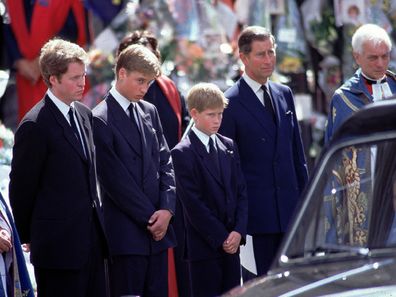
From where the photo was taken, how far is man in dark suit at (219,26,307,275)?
9.32m

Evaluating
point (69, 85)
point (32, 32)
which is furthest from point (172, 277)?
point (32, 32)

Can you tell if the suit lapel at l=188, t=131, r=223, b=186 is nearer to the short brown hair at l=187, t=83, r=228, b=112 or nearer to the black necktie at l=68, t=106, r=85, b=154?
the short brown hair at l=187, t=83, r=228, b=112

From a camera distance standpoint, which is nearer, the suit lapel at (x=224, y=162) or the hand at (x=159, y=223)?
the hand at (x=159, y=223)

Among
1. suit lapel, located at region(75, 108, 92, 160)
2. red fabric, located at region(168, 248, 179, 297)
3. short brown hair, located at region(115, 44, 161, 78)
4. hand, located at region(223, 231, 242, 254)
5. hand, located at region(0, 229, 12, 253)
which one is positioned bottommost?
red fabric, located at region(168, 248, 179, 297)

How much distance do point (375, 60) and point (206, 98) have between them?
151cm

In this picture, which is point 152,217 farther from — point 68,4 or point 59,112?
point 68,4

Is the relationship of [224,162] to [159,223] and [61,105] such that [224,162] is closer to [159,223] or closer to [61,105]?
[159,223]

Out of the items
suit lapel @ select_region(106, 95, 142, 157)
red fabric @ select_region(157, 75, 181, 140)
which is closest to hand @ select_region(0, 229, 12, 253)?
suit lapel @ select_region(106, 95, 142, 157)

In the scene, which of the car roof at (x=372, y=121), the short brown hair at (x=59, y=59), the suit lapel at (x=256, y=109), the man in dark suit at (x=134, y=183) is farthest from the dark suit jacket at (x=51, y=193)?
the car roof at (x=372, y=121)

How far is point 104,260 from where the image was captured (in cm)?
827

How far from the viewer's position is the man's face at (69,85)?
812cm

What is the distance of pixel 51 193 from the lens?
7.97 m

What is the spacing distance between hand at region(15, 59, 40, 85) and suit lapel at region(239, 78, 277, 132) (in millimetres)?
3124

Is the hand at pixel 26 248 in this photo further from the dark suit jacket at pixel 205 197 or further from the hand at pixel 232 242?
the hand at pixel 232 242
